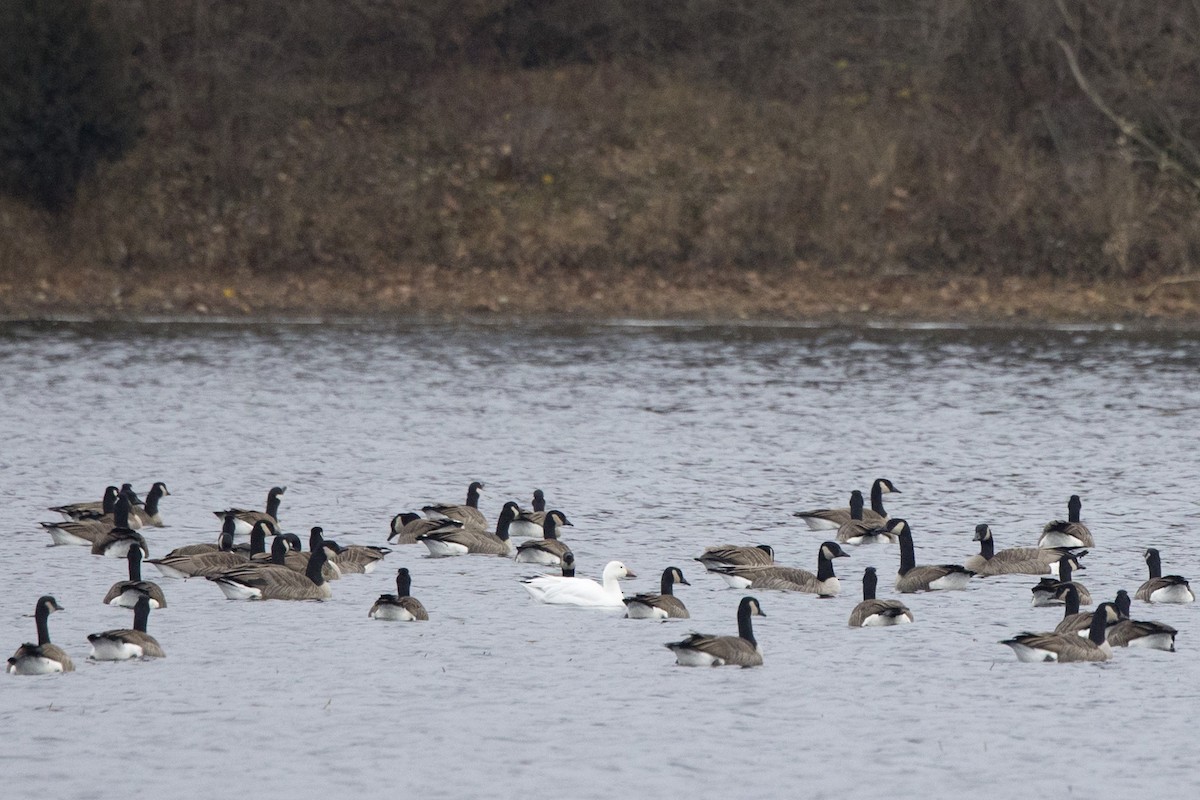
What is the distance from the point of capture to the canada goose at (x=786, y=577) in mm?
16547

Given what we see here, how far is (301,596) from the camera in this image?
16203 mm

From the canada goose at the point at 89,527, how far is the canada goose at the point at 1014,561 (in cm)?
813

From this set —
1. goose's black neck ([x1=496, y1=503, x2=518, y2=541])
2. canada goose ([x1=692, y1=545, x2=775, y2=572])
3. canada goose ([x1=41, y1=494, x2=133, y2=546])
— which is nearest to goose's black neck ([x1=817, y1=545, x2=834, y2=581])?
canada goose ([x1=692, y1=545, x2=775, y2=572])

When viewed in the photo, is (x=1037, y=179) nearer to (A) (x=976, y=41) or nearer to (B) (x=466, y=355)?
(A) (x=976, y=41)

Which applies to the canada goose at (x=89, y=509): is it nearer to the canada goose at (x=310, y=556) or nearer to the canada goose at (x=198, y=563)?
the canada goose at (x=198, y=563)

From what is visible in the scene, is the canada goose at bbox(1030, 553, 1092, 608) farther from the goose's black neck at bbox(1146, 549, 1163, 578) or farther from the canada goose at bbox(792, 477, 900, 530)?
the canada goose at bbox(792, 477, 900, 530)

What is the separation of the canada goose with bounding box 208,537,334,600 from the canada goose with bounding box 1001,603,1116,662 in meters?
5.87

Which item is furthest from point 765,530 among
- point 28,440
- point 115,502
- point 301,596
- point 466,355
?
point 466,355

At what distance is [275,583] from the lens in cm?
1603

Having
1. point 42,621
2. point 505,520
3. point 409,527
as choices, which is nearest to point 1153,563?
point 505,520

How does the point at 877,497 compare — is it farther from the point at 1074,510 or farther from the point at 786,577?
the point at 786,577

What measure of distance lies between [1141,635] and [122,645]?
25.3 ft

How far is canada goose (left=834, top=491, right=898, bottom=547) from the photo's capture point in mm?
18922

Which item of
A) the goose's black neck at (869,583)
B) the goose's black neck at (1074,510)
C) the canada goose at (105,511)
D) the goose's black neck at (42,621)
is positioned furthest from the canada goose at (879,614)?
the canada goose at (105,511)
